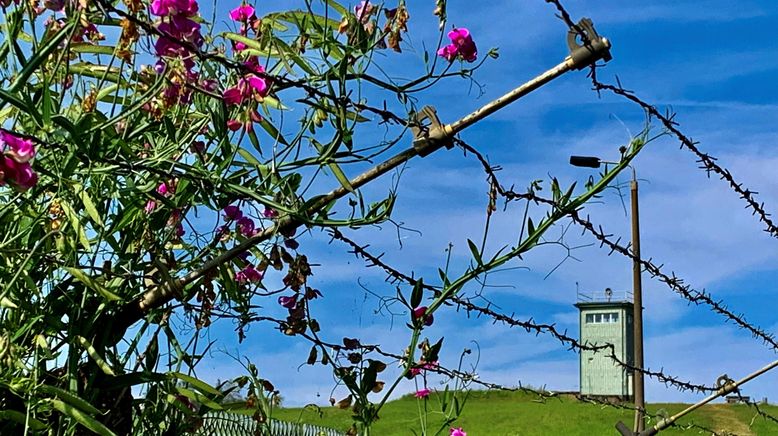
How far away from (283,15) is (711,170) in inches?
55.8

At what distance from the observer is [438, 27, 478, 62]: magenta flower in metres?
1.68

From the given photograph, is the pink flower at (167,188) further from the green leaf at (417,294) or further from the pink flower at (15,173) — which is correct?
the pink flower at (15,173)

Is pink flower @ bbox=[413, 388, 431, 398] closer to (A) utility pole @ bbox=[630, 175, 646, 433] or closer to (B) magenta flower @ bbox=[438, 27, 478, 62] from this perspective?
(B) magenta flower @ bbox=[438, 27, 478, 62]

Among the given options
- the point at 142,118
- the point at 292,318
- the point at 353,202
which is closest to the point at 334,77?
the point at 353,202

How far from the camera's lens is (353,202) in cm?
155

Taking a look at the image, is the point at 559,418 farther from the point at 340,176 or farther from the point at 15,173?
the point at 15,173

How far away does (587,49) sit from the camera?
1531mm

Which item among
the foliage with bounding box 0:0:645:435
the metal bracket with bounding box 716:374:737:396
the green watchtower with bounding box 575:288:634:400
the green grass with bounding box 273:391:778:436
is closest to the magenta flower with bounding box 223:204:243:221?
the foliage with bounding box 0:0:645:435

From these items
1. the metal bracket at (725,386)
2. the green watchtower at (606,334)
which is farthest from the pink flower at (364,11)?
the green watchtower at (606,334)

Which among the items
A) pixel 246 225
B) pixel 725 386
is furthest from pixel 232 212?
pixel 725 386

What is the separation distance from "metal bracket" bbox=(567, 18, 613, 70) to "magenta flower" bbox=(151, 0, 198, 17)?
2.01 ft

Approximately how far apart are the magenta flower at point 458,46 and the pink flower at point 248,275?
1.85ft

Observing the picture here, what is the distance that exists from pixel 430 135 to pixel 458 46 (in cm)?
23

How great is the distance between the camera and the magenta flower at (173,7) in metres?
1.52
